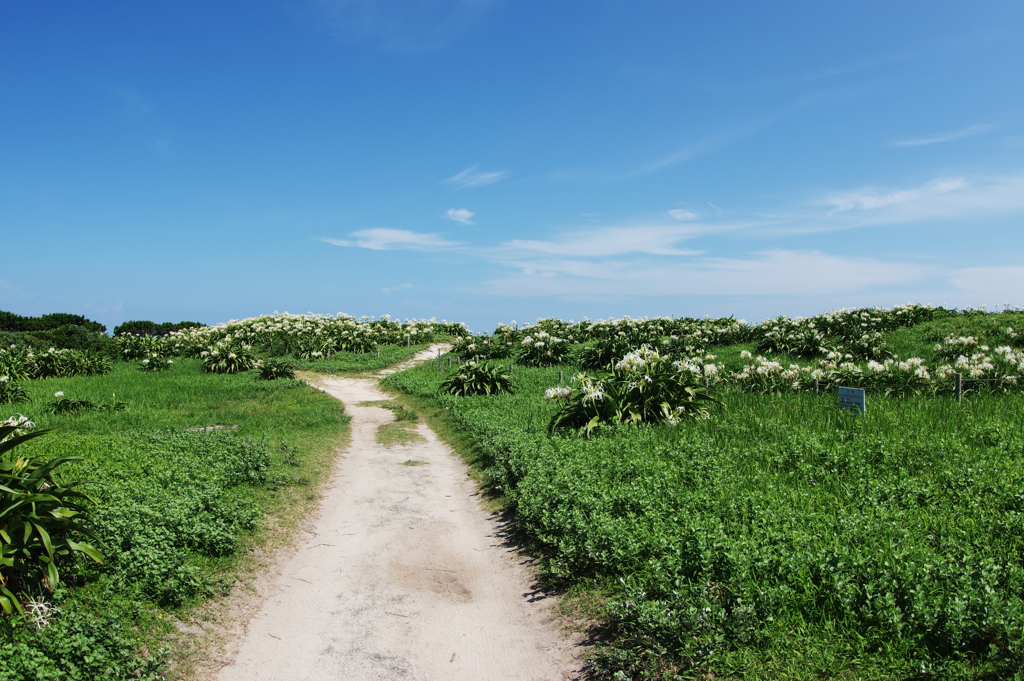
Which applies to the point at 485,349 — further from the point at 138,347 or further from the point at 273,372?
the point at 138,347

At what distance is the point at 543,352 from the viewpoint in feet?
75.9

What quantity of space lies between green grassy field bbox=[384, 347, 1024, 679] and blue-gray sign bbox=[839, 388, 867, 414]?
339 millimetres

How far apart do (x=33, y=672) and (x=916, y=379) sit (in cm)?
1432

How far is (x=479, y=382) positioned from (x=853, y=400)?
974 centimetres

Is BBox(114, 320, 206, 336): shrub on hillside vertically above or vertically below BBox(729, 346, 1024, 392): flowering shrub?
above

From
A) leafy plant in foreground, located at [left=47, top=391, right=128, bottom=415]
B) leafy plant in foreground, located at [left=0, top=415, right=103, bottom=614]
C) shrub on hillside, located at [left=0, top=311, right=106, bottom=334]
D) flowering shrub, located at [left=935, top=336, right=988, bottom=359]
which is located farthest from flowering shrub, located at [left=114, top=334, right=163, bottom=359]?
flowering shrub, located at [left=935, top=336, right=988, bottom=359]

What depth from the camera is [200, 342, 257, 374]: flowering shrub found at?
2491 centimetres

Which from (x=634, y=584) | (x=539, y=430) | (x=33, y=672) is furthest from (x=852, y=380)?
(x=33, y=672)

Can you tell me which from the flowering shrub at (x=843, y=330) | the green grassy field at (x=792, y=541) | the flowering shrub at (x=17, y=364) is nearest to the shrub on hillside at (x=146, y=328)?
the flowering shrub at (x=17, y=364)

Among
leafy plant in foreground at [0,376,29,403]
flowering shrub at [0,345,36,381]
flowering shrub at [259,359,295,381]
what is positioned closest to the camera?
leafy plant in foreground at [0,376,29,403]

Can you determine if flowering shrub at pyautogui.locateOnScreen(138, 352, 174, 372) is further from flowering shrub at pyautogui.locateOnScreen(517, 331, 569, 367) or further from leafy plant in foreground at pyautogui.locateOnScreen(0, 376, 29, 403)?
flowering shrub at pyautogui.locateOnScreen(517, 331, 569, 367)

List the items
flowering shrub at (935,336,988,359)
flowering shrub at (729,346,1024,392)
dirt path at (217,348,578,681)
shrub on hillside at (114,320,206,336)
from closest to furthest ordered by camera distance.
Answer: dirt path at (217,348,578,681) → flowering shrub at (729,346,1024,392) → flowering shrub at (935,336,988,359) → shrub on hillside at (114,320,206,336)

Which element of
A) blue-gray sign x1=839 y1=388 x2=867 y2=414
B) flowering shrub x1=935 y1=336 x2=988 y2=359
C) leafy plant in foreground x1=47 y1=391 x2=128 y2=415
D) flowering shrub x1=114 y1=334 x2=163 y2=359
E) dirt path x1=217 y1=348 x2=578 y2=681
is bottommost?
dirt path x1=217 y1=348 x2=578 y2=681

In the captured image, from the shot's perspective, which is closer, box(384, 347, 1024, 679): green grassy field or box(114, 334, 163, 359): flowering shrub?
box(384, 347, 1024, 679): green grassy field
